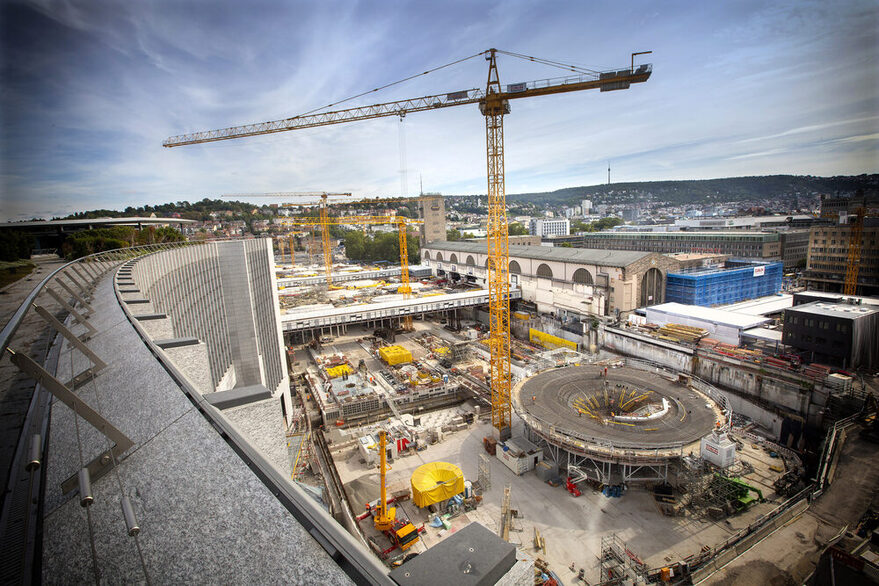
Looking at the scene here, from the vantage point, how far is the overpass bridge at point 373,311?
3020 cm

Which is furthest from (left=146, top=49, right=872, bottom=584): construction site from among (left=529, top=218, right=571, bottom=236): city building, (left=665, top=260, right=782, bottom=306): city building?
(left=529, top=218, right=571, bottom=236): city building

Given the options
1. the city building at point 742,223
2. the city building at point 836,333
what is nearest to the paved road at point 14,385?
the city building at point 836,333

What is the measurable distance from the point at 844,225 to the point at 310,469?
159 feet

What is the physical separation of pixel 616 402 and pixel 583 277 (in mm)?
14499

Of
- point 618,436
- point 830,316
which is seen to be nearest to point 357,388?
point 618,436

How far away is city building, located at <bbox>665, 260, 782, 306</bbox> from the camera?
31531mm

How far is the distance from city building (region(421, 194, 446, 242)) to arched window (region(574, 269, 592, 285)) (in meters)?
34.2

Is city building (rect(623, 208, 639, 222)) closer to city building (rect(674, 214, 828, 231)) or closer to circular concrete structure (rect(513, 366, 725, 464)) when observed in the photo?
city building (rect(674, 214, 828, 231))

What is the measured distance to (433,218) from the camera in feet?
209

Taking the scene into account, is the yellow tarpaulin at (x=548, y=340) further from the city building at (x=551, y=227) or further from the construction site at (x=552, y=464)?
the city building at (x=551, y=227)

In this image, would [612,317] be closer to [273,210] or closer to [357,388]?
[357,388]

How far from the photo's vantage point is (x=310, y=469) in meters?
17.4

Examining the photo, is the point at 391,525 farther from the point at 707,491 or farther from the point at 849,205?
the point at 849,205

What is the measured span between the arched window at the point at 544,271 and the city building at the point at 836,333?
1696 centimetres
